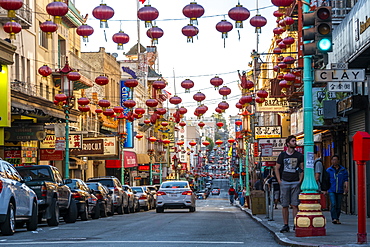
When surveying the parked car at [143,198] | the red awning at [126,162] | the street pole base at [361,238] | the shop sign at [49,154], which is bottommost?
the parked car at [143,198]

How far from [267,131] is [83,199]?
27745mm

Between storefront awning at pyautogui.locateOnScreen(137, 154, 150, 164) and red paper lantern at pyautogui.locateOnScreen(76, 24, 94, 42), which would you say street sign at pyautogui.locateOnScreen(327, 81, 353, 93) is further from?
storefront awning at pyautogui.locateOnScreen(137, 154, 150, 164)

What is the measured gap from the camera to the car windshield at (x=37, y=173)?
73.0 feet

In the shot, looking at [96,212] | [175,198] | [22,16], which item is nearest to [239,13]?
[96,212]

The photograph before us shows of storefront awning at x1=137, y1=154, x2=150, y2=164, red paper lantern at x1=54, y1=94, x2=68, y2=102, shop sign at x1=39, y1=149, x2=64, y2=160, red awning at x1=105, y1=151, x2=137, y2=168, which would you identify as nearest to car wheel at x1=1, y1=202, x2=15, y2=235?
red paper lantern at x1=54, y1=94, x2=68, y2=102

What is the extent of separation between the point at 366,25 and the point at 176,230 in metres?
7.85

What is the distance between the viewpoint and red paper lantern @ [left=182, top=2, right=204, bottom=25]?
71.3 ft

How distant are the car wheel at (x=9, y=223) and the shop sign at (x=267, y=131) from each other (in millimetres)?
35307

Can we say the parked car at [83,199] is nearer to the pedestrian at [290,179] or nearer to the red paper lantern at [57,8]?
the red paper lantern at [57,8]

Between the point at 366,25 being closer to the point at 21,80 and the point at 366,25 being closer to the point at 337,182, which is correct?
the point at 337,182

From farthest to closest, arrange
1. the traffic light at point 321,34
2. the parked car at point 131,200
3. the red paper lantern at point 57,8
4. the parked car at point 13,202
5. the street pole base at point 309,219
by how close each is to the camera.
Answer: the parked car at point 131,200 → the red paper lantern at point 57,8 → the parked car at point 13,202 → the street pole base at point 309,219 → the traffic light at point 321,34

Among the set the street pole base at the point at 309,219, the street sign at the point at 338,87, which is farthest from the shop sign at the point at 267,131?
the street pole base at the point at 309,219

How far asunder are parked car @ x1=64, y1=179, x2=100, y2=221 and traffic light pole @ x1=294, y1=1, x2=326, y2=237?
1142 centimetres

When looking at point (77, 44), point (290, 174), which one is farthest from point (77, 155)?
point (290, 174)
